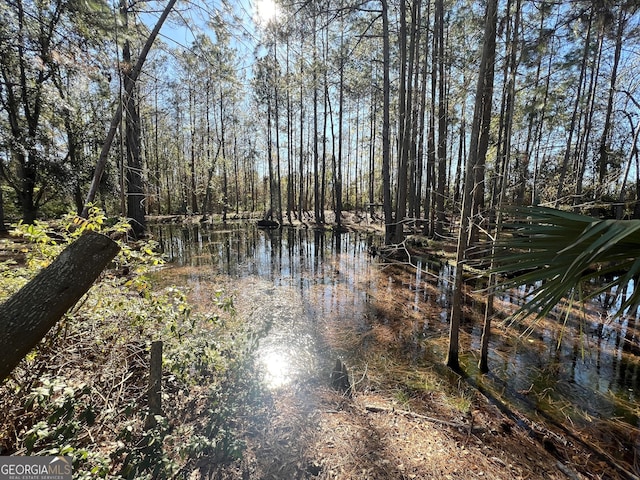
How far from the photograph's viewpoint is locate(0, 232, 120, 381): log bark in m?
1.23

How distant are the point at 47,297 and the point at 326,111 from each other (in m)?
17.7

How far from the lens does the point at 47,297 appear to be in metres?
1.34

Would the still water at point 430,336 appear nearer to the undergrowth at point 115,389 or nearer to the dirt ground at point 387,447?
the dirt ground at point 387,447

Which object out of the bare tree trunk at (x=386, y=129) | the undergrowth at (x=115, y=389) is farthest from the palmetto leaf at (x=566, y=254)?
the bare tree trunk at (x=386, y=129)

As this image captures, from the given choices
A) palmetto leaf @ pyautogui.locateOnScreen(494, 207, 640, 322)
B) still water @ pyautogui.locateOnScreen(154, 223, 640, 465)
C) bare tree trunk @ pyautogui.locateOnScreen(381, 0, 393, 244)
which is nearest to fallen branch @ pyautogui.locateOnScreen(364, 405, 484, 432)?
still water @ pyautogui.locateOnScreen(154, 223, 640, 465)

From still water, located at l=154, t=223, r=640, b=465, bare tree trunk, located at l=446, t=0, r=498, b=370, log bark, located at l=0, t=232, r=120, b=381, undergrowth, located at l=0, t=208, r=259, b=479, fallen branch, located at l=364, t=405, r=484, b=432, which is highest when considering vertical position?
bare tree trunk, located at l=446, t=0, r=498, b=370

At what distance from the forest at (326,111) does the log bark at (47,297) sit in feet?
2.08

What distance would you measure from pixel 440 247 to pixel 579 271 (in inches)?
400

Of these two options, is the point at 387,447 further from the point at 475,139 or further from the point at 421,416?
the point at 475,139

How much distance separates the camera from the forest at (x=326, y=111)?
3.07 m
